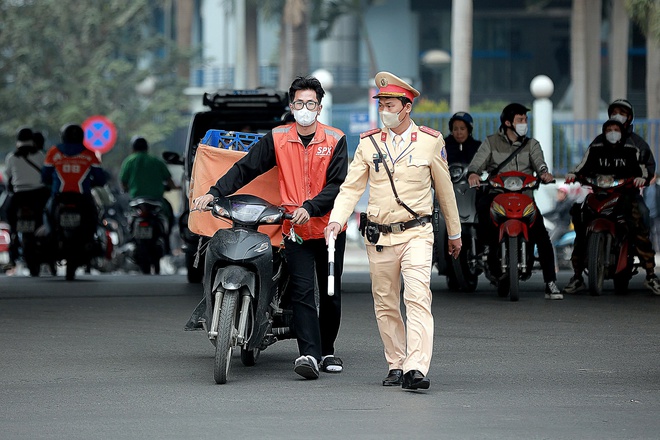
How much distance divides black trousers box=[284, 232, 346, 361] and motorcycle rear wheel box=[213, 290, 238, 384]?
519 millimetres

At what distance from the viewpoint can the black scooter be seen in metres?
9.48

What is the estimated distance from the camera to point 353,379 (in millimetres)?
9938

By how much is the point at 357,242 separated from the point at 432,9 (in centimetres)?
2608

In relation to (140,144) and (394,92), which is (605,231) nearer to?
(394,92)

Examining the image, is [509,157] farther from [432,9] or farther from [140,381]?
[432,9]

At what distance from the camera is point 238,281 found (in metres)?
9.51

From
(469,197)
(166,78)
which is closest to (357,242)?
(469,197)

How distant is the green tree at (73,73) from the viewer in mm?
51688

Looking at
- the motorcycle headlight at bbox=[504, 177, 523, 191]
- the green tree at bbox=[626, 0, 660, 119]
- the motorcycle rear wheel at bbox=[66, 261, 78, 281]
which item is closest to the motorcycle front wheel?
the motorcycle headlight at bbox=[504, 177, 523, 191]

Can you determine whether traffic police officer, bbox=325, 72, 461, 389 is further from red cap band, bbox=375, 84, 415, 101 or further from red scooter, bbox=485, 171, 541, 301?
red scooter, bbox=485, 171, 541, 301

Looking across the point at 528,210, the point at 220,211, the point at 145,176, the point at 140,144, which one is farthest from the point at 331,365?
the point at 140,144

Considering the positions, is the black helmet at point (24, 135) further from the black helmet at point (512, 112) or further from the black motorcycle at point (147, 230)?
the black helmet at point (512, 112)

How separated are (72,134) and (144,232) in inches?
101

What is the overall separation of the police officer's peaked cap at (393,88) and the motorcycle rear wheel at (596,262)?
657 centimetres
